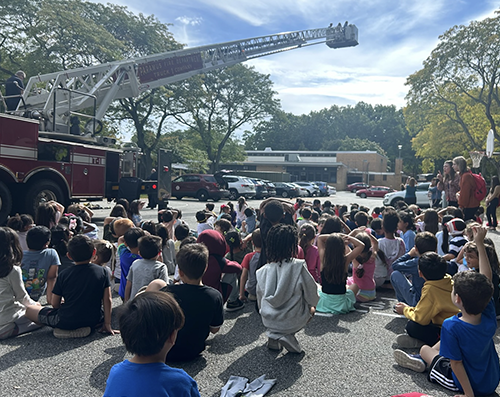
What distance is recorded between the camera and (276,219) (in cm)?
538

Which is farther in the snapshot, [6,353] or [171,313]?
[6,353]

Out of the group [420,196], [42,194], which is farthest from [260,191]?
[42,194]

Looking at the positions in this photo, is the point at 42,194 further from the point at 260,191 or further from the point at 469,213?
the point at 260,191

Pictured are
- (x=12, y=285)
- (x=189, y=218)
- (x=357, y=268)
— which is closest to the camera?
(x=12, y=285)

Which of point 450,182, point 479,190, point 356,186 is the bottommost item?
point 356,186

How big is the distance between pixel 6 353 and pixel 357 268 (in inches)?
164

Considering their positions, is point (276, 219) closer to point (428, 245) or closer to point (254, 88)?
point (428, 245)

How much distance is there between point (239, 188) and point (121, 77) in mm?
15583

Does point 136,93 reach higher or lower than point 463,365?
higher

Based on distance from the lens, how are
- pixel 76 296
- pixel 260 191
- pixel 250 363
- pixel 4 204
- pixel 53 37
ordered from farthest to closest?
pixel 260 191, pixel 53 37, pixel 4 204, pixel 76 296, pixel 250 363

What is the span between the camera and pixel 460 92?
3002 cm

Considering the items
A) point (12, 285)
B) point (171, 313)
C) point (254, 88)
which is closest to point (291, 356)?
point (171, 313)

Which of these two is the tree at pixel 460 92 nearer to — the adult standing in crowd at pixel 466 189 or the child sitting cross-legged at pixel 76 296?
the adult standing in crowd at pixel 466 189

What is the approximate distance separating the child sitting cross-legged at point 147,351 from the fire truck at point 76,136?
9642 millimetres
